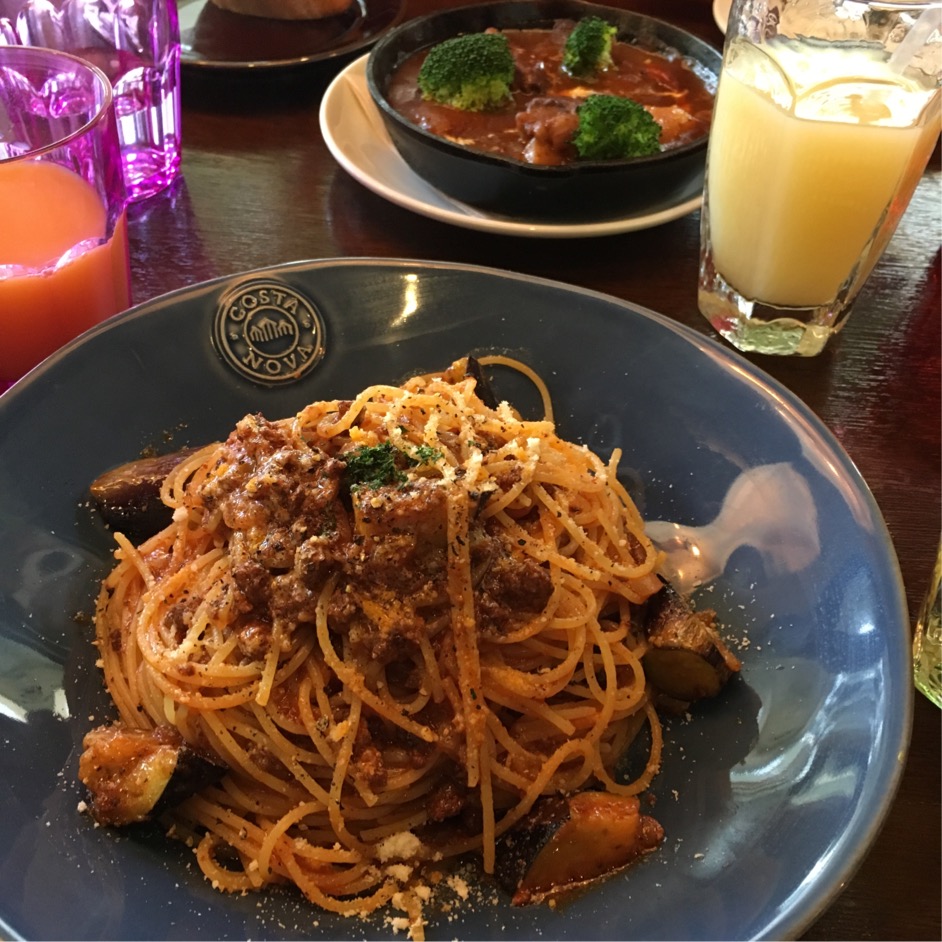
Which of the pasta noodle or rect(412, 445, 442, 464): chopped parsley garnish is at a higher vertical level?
rect(412, 445, 442, 464): chopped parsley garnish

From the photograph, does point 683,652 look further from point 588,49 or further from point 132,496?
point 588,49

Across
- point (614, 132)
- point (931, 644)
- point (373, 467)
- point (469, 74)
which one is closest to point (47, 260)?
point (373, 467)

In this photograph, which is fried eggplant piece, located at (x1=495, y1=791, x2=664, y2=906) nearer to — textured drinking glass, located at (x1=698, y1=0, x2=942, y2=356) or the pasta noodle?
the pasta noodle

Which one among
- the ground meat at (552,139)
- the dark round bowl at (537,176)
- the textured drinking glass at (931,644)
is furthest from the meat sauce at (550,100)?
the textured drinking glass at (931,644)

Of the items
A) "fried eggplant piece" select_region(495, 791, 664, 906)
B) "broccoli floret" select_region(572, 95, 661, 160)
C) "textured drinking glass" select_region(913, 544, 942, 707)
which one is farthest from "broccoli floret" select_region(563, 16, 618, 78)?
"fried eggplant piece" select_region(495, 791, 664, 906)

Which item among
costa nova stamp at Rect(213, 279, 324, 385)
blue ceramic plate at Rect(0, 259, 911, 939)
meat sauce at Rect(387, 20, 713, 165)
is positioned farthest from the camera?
meat sauce at Rect(387, 20, 713, 165)

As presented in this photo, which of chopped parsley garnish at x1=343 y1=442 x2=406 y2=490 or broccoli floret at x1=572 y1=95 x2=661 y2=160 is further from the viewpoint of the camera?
broccoli floret at x1=572 y1=95 x2=661 y2=160

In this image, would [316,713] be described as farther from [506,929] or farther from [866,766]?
[866,766]

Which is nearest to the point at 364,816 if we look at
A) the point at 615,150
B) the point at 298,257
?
the point at 298,257
